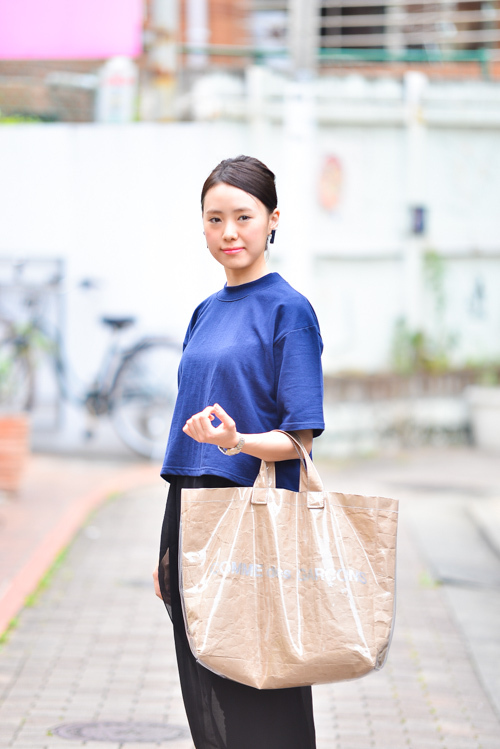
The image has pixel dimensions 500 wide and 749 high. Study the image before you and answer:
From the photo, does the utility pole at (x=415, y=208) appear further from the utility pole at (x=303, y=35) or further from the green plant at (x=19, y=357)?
the green plant at (x=19, y=357)

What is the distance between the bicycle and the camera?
414 inches

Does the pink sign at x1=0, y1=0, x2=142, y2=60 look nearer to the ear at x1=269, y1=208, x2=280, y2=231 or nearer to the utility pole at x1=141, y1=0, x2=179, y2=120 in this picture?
the utility pole at x1=141, y1=0, x2=179, y2=120

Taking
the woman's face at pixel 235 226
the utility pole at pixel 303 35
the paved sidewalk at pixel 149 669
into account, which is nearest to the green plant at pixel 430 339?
the utility pole at pixel 303 35

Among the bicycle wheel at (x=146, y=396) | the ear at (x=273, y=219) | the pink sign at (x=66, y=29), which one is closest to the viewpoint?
the ear at (x=273, y=219)

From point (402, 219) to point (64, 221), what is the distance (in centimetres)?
405

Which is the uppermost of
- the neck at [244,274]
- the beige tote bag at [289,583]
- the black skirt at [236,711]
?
the neck at [244,274]

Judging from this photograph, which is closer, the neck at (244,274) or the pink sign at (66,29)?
the neck at (244,274)

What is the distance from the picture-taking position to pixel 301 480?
95.3 inches

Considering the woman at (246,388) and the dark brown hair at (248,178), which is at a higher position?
the dark brown hair at (248,178)

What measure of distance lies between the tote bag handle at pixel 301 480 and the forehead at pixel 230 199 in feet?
1.88

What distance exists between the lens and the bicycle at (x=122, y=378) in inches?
414

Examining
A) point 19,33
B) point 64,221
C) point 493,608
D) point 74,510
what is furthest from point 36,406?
point 493,608

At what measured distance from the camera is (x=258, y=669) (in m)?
2.37

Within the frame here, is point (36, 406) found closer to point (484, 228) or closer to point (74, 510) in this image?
point (74, 510)
